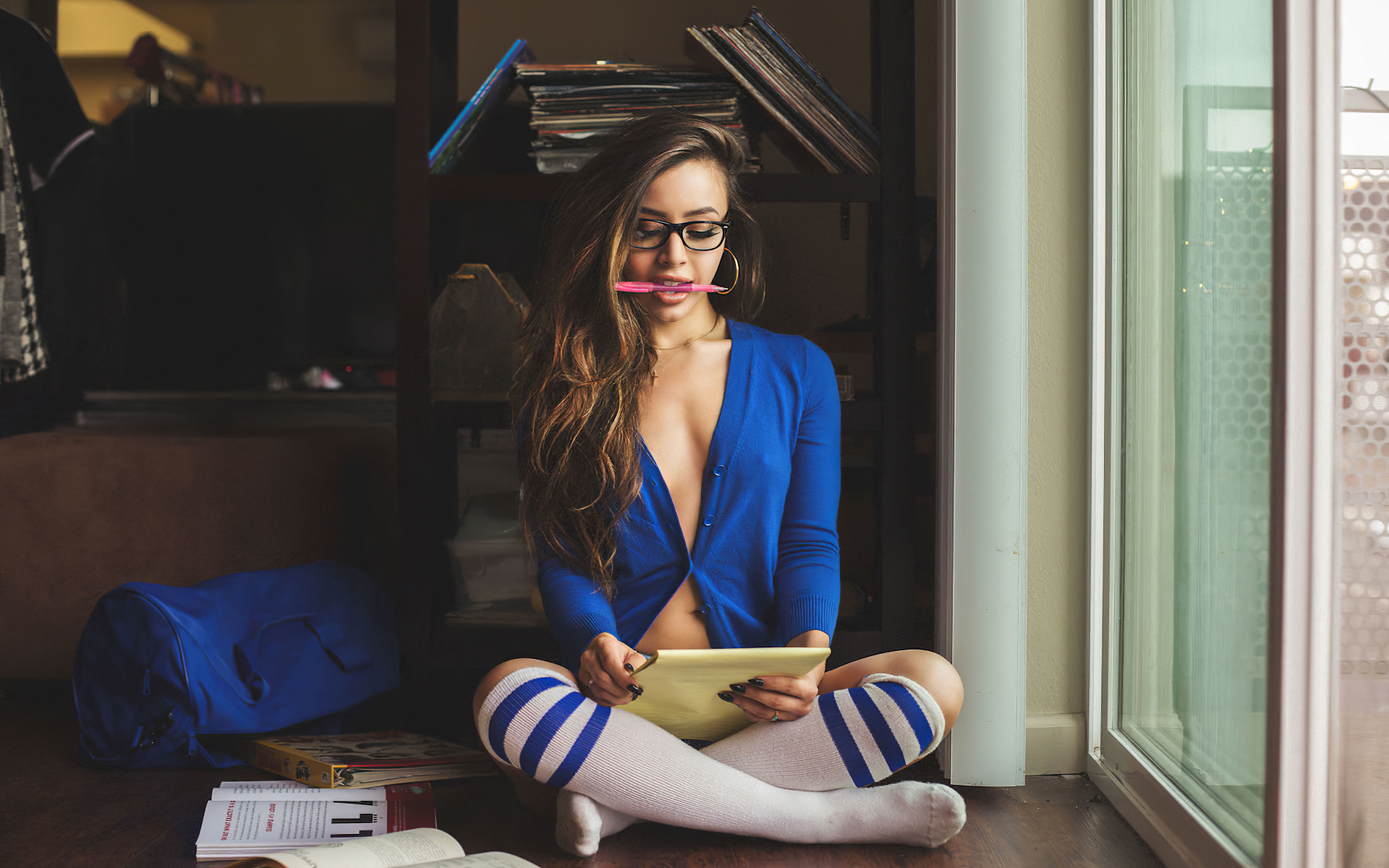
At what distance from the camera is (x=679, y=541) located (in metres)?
1.23

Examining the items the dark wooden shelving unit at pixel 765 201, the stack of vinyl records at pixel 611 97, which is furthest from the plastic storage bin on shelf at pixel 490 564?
the stack of vinyl records at pixel 611 97

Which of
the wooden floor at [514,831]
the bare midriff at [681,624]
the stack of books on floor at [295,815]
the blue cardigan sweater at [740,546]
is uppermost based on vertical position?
the blue cardigan sweater at [740,546]

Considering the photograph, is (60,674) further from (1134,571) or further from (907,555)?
(1134,571)

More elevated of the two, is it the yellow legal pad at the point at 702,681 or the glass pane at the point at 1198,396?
the glass pane at the point at 1198,396

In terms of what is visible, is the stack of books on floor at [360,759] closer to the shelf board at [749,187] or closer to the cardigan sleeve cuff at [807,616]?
the cardigan sleeve cuff at [807,616]

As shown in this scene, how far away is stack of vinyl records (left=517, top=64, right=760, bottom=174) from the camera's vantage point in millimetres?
1414

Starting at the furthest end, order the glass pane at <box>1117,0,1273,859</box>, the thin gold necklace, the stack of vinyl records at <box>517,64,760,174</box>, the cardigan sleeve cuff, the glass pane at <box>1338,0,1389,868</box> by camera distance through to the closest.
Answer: the stack of vinyl records at <box>517,64,760,174</box>, the thin gold necklace, the cardigan sleeve cuff, the glass pane at <box>1117,0,1273,859</box>, the glass pane at <box>1338,0,1389,868</box>

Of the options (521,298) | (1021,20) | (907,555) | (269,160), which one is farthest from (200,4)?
(907,555)

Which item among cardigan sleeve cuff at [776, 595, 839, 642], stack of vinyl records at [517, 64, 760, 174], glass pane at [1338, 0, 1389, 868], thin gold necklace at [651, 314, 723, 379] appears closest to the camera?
glass pane at [1338, 0, 1389, 868]

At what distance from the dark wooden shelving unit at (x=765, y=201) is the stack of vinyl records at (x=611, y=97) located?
0.29ft

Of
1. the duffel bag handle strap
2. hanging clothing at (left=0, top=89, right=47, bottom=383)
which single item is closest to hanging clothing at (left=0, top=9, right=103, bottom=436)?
hanging clothing at (left=0, top=89, right=47, bottom=383)

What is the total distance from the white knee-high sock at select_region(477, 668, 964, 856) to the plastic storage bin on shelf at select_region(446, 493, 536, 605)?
43 centimetres

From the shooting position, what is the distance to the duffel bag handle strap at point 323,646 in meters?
1.43

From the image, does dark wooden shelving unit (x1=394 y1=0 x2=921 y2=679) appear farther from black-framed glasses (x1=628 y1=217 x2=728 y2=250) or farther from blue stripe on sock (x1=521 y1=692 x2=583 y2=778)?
blue stripe on sock (x1=521 y1=692 x2=583 y2=778)
